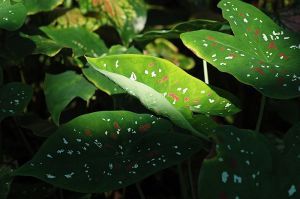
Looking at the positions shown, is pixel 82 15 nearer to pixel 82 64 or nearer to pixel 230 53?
pixel 82 64

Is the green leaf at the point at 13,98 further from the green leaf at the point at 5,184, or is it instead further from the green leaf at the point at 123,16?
the green leaf at the point at 123,16

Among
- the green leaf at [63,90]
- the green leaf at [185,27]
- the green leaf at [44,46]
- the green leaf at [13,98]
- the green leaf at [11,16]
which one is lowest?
the green leaf at [63,90]

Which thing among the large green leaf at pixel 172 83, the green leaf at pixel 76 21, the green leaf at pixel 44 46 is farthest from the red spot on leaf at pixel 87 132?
the green leaf at pixel 76 21

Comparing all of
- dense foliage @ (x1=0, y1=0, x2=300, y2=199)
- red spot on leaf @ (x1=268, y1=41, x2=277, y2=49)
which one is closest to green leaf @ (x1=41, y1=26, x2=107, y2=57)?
dense foliage @ (x1=0, y1=0, x2=300, y2=199)

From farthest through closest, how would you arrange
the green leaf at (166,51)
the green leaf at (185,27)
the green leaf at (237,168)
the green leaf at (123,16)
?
the green leaf at (166,51) → the green leaf at (123,16) → the green leaf at (185,27) → the green leaf at (237,168)

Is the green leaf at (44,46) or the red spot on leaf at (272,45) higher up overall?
the red spot on leaf at (272,45)

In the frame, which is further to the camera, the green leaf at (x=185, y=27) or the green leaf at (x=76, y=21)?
the green leaf at (x=76, y=21)

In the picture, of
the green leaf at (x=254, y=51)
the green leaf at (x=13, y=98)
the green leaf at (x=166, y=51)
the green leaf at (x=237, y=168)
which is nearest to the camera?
the green leaf at (x=237, y=168)
